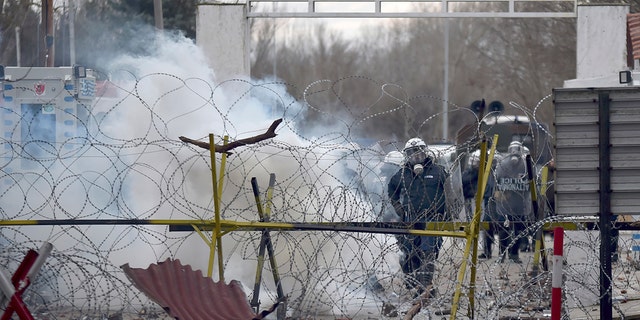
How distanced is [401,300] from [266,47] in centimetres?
4821

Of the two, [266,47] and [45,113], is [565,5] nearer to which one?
[45,113]

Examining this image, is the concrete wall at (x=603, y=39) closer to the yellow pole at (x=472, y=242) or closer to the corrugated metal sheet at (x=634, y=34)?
the corrugated metal sheet at (x=634, y=34)

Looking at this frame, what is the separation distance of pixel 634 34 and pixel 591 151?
475 inches

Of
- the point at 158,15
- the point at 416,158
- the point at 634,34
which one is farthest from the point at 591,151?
the point at 158,15

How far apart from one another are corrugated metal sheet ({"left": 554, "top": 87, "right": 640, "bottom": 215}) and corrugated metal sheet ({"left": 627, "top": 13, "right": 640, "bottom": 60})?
10750 mm

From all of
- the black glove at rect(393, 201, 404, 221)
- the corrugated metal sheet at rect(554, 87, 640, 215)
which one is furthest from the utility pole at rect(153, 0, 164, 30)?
the corrugated metal sheet at rect(554, 87, 640, 215)

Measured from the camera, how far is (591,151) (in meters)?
7.70

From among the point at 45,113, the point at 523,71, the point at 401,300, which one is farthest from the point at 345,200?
the point at 523,71

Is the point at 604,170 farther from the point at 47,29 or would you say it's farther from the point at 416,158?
the point at 47,29

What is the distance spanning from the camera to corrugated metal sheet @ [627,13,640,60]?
18.3 meters

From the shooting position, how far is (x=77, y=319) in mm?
8523

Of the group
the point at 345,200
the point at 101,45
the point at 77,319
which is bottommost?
the point at 77,319

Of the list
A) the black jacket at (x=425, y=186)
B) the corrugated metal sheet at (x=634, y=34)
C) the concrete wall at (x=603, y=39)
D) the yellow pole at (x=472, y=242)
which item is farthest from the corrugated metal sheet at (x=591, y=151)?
the corrugated metal sheet at (x=634, y=34)

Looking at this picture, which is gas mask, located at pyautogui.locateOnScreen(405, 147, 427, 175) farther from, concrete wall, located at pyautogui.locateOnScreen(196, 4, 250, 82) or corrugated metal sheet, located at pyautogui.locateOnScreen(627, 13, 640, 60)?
corrugated metal sheet, located at pyautogui.locateOnScreen(627, 13, 640, 60)
